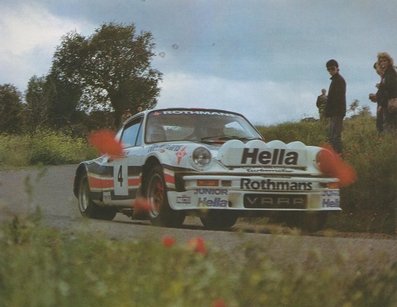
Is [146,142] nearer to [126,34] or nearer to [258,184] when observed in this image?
[258,184]

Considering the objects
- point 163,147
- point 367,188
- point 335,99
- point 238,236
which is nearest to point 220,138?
point 163,147

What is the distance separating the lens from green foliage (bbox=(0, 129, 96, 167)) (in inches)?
119

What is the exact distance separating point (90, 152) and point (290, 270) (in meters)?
1.03

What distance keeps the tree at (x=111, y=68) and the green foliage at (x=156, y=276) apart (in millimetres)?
557

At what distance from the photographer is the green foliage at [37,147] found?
9.93 ft

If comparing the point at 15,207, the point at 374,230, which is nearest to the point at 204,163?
the point at 374,230

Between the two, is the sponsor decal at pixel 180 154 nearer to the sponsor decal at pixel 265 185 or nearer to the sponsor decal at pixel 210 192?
the sponsor decal at pixel 210 192

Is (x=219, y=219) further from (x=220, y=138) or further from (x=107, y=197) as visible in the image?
(x=107, y=197)

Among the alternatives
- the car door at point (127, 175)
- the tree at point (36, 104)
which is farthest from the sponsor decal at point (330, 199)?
the tree at point (36, 104)

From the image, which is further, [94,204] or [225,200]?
[94,204]

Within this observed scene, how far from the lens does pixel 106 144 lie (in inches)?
114

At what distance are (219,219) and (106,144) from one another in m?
2.71

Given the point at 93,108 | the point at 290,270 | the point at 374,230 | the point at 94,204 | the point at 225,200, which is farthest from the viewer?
the point at 374,230

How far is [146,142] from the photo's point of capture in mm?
6234
